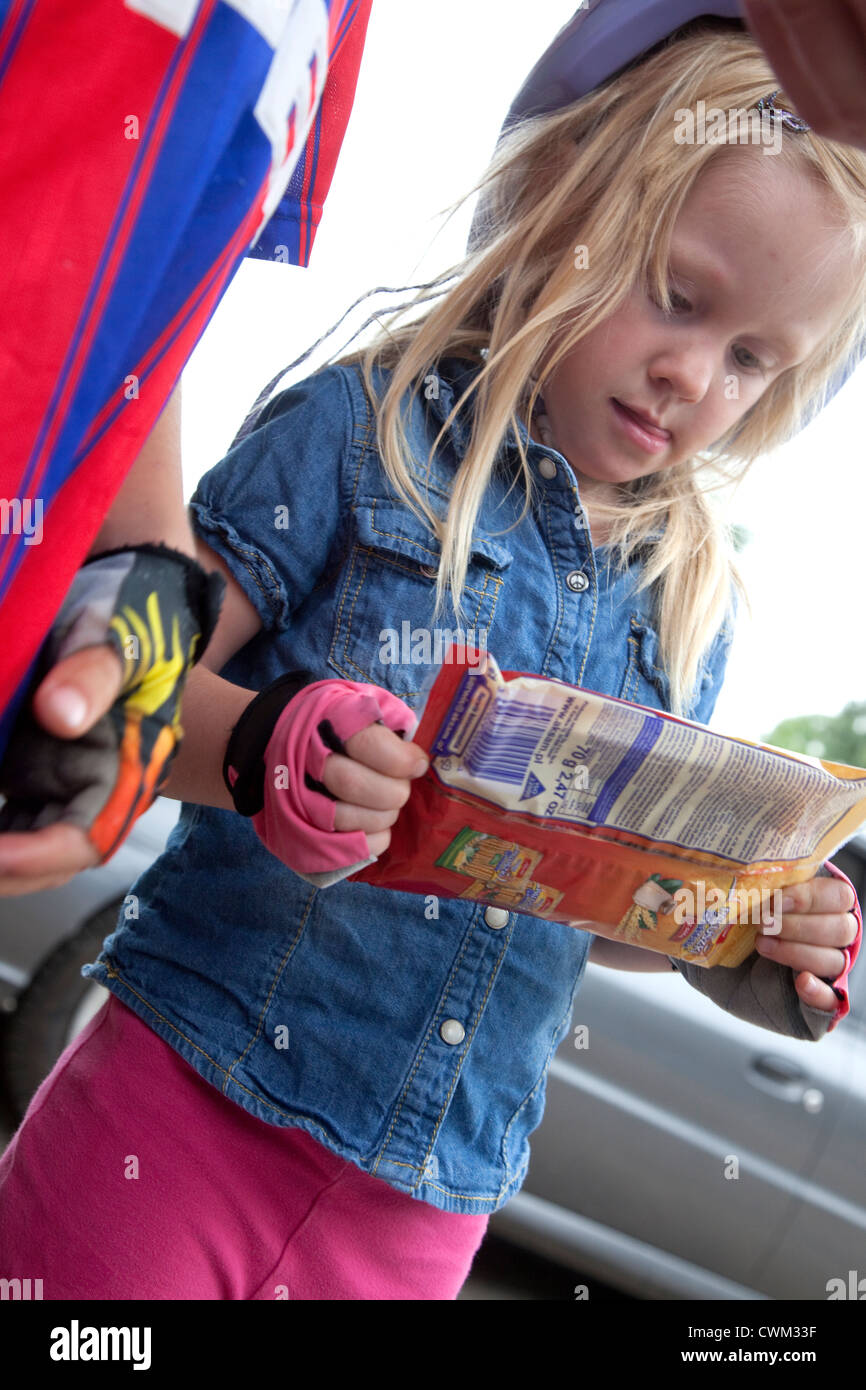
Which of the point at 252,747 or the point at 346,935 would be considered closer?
the point at 252,747

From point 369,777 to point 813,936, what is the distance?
51 centimetres

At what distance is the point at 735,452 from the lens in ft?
4.93

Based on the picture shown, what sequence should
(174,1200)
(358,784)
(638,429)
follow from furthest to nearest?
(638,429), (174,1200), (358,784)

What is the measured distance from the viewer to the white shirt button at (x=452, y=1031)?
3.56 ft

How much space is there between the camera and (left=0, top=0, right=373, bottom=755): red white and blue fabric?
51 centimetres

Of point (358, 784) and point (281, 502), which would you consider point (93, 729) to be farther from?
point (281, 502)

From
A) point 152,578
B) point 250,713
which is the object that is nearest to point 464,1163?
point 250,713

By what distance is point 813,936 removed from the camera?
41.4 inches

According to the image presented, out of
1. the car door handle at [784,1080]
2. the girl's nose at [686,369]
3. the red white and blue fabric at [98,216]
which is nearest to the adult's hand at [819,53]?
the red white and blue fabric at [98,216]

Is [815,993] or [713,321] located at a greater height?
[713,321]

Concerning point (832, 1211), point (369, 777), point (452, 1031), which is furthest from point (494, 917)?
point (832, 1211)

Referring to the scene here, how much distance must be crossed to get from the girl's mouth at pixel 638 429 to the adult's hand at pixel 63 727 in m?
0.80

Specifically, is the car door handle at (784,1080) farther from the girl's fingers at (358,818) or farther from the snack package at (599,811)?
the girl's fingers at (358,818)

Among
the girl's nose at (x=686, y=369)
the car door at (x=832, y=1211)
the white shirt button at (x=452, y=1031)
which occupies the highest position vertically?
the girl's nose at (x=686, y=369)
